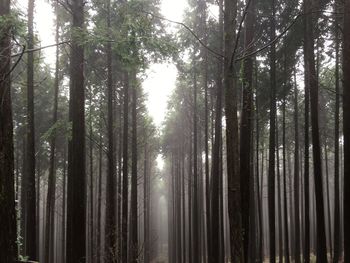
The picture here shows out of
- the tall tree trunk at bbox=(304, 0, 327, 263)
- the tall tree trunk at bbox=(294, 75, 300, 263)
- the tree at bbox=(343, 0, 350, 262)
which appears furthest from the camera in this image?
the tall tree trunk at bbox=(294, 75, 300, 263)

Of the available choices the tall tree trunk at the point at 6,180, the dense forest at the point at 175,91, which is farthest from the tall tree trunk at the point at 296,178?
the tall tree trunk at the point at 6,180

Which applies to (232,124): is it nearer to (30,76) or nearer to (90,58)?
(30,76)

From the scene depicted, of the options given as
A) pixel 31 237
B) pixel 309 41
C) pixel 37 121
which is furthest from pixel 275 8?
pixel 37 121

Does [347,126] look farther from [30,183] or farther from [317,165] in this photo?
[30,183]

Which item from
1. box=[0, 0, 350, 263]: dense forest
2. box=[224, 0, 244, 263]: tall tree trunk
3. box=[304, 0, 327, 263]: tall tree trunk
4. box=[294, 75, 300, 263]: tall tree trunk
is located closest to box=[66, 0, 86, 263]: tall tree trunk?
box=[0, 0, 350, 263]: dense forest

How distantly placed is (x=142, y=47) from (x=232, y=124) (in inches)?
116

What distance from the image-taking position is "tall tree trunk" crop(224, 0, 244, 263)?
19.1 ft

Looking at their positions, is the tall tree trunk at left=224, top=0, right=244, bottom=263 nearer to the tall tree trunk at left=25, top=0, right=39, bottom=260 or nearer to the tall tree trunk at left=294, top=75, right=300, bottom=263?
the tall tree trunk at left=25, top=0, right=39, bottom=260

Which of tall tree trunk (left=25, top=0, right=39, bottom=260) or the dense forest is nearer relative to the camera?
the dense forest

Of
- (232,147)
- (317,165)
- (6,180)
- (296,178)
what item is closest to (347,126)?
(317,165)

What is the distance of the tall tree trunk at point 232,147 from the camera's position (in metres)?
5.82

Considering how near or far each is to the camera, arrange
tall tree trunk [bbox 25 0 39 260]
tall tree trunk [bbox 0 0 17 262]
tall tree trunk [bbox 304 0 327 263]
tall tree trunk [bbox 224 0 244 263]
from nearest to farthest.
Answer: tall tree trunk [bbox 224 0 244 263] → tall tree trunk [bbox 0 0 17 262] → tall tree trunk [bbox 304 0 327 263] → tall tree trunk [bbox 25 0 39 260]

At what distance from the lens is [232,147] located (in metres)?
6.06

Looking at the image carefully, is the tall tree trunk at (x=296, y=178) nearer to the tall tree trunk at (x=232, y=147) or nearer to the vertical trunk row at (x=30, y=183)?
the vertical trunk row at (x=30, y=183)
